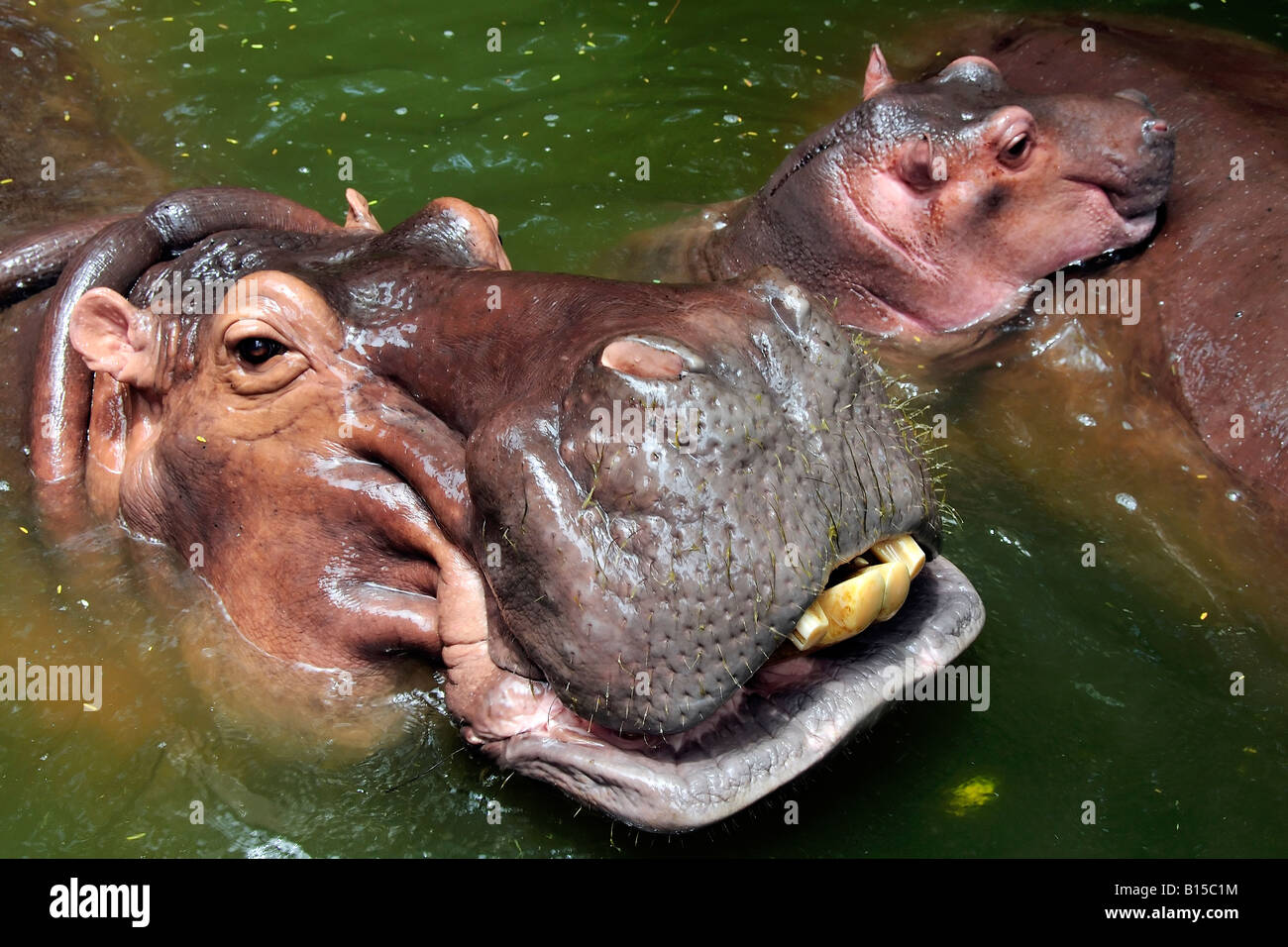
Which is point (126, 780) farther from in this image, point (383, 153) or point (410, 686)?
point (383, 153)

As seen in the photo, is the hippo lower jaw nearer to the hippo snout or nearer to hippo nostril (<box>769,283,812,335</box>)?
the hippo snout

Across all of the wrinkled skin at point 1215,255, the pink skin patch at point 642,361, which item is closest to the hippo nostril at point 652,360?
the pink skin patch at point 642,361

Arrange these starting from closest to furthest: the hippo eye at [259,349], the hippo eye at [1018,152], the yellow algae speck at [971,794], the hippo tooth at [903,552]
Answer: the hippo tooth at [903,552], the hippo eye at [259,349], the yellow algae speck at [971,794], the hippo eye at [1018,152]

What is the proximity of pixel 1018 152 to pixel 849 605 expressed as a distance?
3552mm

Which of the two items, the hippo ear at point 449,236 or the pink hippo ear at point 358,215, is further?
the pink hippo ear at point 358,215

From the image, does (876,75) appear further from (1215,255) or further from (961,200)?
(1215,255)

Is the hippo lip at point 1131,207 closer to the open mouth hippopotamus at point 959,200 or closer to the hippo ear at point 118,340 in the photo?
the open mouth hippopotamus at point 959,200

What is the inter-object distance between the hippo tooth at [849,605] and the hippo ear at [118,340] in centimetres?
221

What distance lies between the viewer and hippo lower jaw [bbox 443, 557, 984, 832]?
2988 millimetres

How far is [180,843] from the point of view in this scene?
11.7 feet

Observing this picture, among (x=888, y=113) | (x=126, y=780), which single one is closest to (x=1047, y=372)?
(x=888, y=113)

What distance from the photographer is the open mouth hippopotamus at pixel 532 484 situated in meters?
2.87

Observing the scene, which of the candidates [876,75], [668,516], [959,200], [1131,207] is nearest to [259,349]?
[668,516]

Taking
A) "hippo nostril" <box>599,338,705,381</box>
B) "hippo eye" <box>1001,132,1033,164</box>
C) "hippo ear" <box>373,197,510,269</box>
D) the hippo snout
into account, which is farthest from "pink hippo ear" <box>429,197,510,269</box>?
"hippo eye" <box>1001,132,1033,164</box>
